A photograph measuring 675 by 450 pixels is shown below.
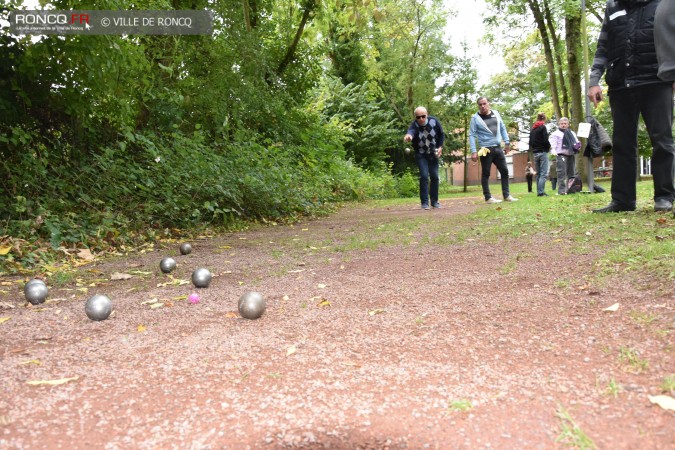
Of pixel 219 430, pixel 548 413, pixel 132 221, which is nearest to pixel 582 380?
pixel 548 413

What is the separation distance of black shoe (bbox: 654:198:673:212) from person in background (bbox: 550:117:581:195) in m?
6.86

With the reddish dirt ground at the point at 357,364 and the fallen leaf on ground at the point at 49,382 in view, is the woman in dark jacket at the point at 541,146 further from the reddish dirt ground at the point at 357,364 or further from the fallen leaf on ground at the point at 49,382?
the fallen leaf on ground at the point at 49,382

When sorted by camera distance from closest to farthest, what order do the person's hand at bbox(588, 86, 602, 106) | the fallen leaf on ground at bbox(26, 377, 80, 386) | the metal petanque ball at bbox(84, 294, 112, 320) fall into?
1. the fallen leaf on ground at bbox(26, 377, 80, 386)
2. the metal petanque ball at bbox(84, 294, 112, 320)
3. the person's hand at bbox(588, 86, 602, 106)

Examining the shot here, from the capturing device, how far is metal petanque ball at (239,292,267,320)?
129 inches

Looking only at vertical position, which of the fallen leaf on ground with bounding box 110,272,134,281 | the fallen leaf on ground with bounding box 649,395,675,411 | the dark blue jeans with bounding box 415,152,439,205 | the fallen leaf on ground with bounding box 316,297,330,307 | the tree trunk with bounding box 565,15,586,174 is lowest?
the fallen leaf on ground with bounding box 649,395,675,411

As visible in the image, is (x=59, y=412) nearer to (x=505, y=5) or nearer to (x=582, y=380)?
(x=582, y=380)

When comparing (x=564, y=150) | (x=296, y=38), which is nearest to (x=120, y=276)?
(x=296, y=38)

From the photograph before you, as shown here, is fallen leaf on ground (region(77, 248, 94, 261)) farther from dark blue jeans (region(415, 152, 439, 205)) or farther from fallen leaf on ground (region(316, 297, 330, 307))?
dark blue jeans (region(415, 152, 439, 205))

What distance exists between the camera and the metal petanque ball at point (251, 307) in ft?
10.8

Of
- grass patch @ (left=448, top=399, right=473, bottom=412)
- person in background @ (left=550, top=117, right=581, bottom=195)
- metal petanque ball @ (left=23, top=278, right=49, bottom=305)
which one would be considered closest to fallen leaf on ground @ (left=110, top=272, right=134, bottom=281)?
metal petanque ball @ (left=23, top=278, right=49, bottom=305)

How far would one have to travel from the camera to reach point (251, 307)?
327 centimetres

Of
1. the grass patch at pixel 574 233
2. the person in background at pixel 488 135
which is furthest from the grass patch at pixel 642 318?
the person in background at pixel 488 135

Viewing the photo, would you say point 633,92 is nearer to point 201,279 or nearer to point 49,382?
point 201,279

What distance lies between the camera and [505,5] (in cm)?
2148
